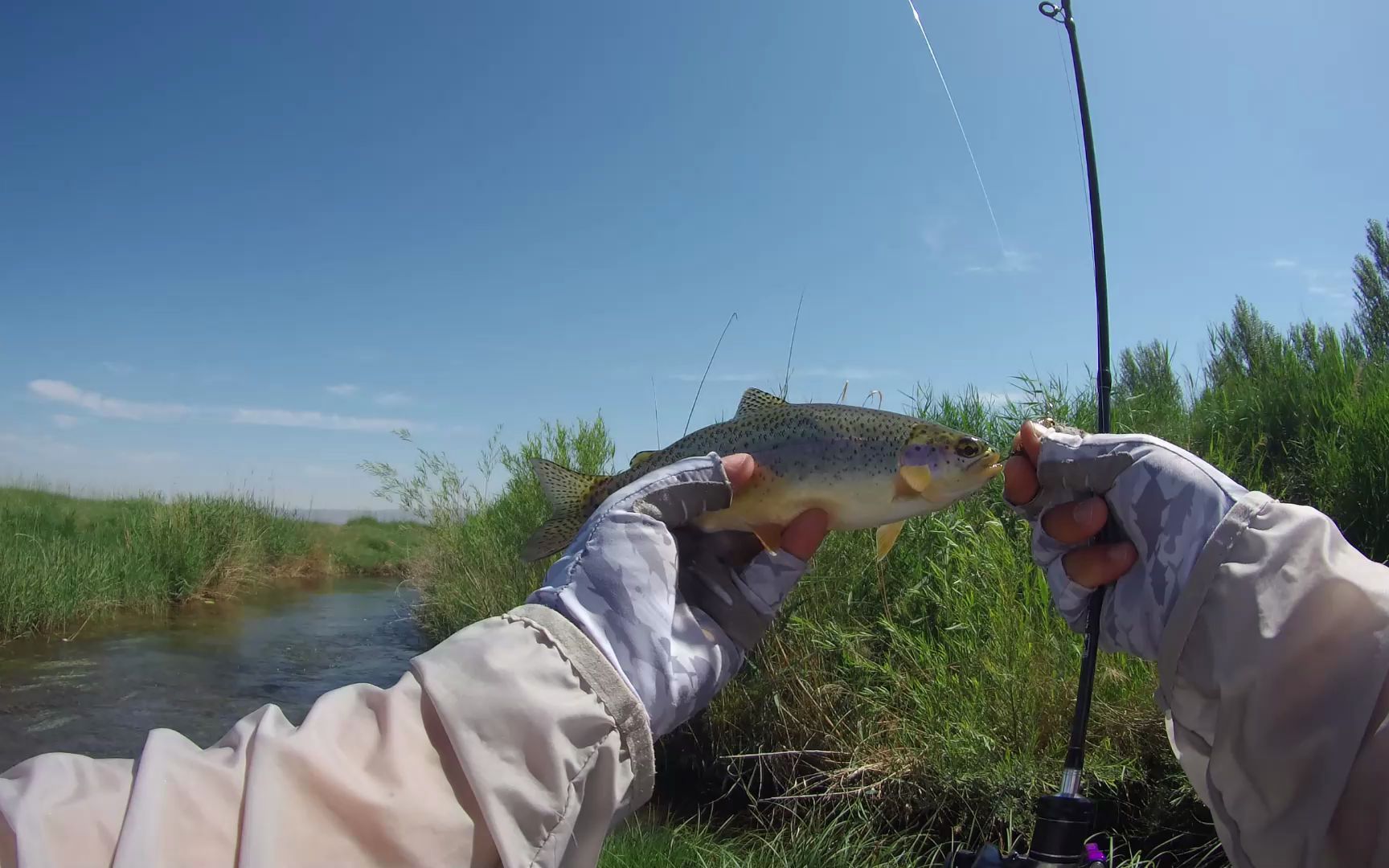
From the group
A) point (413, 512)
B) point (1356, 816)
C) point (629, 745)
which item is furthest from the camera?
point (413, 512)

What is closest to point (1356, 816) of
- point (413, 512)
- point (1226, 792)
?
point (1226, 792)

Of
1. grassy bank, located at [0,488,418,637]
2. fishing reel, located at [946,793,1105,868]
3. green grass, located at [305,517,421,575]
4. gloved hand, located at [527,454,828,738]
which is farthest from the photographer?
green grass, located at [305,517,421,575]

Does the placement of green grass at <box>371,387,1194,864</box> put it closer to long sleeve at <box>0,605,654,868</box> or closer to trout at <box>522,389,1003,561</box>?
trout at <box>522,389,1003,561</box>

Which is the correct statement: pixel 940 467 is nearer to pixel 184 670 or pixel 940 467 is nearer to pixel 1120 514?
pixel 1120 514

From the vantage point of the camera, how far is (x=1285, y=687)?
1492 mm

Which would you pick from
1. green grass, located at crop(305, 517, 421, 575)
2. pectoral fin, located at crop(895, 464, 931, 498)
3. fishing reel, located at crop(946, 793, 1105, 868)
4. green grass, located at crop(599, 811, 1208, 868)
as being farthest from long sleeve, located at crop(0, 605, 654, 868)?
green grass, located at crop(305, 517, 421, 575)

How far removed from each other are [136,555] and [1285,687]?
1930 centimetres

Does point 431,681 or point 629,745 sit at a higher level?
point 431,681

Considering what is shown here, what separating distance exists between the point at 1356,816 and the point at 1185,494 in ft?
2.39

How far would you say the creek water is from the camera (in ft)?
27.8

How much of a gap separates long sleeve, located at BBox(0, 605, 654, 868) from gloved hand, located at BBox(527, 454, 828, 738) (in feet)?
0.52

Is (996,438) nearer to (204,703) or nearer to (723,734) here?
(723,734)

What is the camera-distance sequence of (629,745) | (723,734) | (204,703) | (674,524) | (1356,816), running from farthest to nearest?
(204,703) → (723,734) → (674,524) → (629,745) → (1356,816)

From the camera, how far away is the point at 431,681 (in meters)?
1.37
